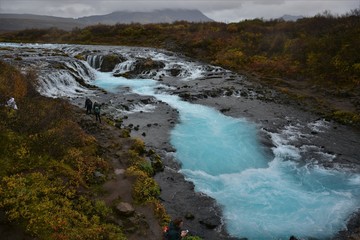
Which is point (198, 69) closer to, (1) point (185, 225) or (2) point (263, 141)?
(2) point (263, 141)

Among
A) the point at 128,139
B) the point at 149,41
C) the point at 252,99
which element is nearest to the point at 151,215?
the point at 128,139

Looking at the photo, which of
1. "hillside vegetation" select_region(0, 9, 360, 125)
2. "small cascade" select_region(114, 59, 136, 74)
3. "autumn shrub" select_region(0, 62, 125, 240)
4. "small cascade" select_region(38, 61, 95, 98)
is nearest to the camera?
"autumn shrub" select_region(0, 62, 125, 240)

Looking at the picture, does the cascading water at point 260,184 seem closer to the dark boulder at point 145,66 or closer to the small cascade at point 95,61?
the dark boulder at point 145,66

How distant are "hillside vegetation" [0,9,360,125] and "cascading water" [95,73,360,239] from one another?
398 inches

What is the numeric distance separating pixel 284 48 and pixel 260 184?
3541 cm

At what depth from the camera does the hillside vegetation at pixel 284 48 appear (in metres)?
34.4

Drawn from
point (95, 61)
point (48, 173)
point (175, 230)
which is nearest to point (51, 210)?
point (48, 173)

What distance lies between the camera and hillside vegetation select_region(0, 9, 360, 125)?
34.4 m

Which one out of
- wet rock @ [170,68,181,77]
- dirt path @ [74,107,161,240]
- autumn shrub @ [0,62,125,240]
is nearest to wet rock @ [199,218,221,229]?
dirt path @ [74,107,161,240]

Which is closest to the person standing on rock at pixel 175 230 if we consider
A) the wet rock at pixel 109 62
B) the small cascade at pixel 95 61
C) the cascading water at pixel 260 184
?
the cascading water at pixel 260 184

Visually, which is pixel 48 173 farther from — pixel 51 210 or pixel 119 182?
pixel 119 182

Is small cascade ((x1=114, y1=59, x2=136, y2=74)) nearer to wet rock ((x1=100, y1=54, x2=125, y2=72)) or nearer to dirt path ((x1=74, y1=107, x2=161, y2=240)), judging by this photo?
wet rock ((x1=100, y1=54, x2=125, y2=72))

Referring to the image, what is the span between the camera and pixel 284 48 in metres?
48.7

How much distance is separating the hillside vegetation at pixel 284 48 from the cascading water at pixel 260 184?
1012cm
